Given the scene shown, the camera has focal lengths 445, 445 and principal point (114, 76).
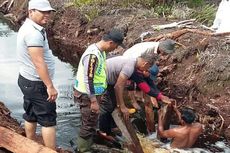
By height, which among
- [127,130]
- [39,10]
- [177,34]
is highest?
[39,10]

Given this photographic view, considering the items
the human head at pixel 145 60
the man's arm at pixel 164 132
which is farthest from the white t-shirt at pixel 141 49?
the man's arm at pixel 164 132

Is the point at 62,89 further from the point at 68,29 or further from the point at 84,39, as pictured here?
the point at 68,29

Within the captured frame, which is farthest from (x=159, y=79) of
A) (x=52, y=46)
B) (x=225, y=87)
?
(x=52, y=46)

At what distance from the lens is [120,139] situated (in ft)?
25.3

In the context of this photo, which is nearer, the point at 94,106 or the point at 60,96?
the point at 94,106

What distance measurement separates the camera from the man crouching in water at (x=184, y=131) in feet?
22.1

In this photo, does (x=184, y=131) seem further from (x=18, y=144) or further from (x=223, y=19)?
(x=223, y=19)

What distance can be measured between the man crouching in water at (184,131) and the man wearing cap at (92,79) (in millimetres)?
A: 1274

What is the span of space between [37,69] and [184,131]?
2.75 meters

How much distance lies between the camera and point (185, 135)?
7012mm

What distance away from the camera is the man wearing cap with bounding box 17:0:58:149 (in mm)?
5227

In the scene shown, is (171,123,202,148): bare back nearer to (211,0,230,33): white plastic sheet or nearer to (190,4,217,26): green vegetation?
(211,0,230,33): white plastic sheet

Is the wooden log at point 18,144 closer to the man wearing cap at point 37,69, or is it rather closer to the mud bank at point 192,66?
the man wearing cap at point 37,69

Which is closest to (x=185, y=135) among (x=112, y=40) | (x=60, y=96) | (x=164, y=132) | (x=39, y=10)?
(x=164, y=132)
